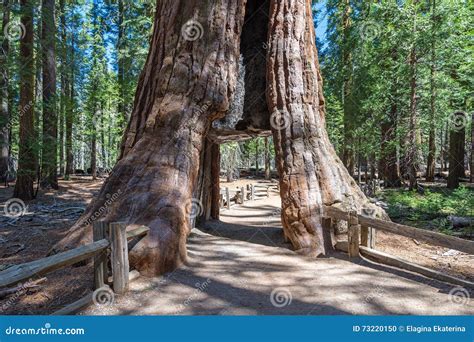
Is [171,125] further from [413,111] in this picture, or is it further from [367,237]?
[413,111]

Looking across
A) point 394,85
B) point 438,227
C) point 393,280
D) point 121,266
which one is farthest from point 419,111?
point 121,266

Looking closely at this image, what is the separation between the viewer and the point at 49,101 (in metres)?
14.5

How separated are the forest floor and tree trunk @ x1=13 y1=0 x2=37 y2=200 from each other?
→ 18.8 feet

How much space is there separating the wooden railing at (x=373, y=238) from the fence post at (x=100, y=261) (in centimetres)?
444

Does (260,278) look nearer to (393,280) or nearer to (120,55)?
(393,280)

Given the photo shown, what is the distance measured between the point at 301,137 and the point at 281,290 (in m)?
3.98

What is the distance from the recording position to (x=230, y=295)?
4.74 m

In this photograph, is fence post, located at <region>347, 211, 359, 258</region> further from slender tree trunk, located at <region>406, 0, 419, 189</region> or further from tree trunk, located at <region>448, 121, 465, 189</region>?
tree trunk, located at <region>448, 121, 465, 189</region>

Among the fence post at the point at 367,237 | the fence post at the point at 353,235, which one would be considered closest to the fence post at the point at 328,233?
the fence post at the point at 353,235

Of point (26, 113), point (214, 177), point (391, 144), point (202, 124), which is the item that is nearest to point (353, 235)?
point (202, 124)

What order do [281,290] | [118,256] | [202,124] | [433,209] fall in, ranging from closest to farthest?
[118,256] → [281,290] → [202,124] → [433,209]

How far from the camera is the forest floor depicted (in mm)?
4316

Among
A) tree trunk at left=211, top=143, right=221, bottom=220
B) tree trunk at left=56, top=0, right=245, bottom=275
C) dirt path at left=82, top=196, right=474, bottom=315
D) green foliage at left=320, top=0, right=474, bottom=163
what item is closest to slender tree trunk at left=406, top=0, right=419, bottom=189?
green foliage at left=320, top=0, right=474, bottom=163

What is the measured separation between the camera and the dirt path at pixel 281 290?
13.9 ft
